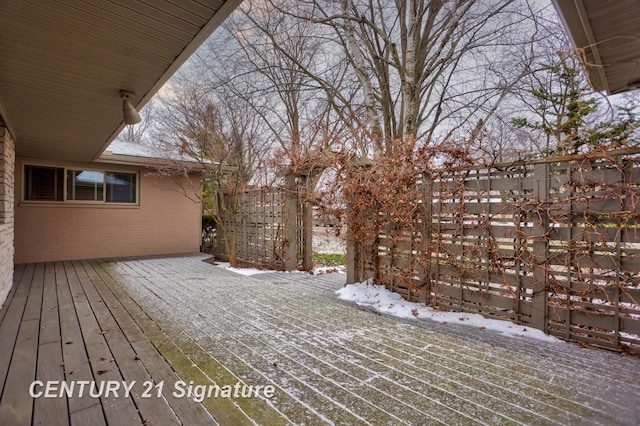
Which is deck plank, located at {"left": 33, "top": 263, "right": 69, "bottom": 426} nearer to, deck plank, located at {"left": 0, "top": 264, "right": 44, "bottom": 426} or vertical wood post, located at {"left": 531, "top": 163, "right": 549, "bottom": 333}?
deck plank, located at {"left": 0, "top": 264, "right": 44, "bottom": 426}

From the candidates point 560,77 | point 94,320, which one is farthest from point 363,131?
point 560,77

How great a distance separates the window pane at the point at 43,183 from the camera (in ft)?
24.5

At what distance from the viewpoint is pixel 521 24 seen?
643 centimetres

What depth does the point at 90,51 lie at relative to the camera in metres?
2.69

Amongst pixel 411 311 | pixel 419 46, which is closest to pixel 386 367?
pixel 411 311

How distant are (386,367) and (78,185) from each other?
8.81 metres

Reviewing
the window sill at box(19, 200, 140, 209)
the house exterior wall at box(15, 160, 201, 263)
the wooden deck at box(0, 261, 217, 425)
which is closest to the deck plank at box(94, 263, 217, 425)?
the wooden deck at box(0, 261, 217, 425)

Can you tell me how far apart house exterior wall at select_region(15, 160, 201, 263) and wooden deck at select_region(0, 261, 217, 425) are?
395 centimetres

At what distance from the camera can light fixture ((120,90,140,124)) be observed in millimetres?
3594

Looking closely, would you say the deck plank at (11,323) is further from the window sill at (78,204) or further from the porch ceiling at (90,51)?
the window sill at (78,204)

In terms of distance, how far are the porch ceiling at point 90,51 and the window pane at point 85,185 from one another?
12.6 feet

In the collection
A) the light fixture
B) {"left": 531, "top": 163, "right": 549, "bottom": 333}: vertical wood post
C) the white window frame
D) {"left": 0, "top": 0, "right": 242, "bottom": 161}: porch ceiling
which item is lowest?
{"left": 531, "top": 163, "right": 549, "bottom": 333}: vertical wood post

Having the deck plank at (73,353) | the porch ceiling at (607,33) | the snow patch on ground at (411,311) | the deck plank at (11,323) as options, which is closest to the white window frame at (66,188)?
the deck plank at (11,323)

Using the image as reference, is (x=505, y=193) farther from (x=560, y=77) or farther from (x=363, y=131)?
(x=560, y=77)
